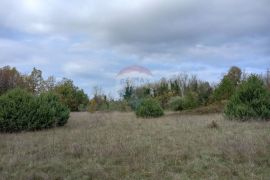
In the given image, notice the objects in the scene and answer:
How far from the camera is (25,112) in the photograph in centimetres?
1351

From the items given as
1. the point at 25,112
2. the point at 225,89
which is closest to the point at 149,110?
the point at 25,112

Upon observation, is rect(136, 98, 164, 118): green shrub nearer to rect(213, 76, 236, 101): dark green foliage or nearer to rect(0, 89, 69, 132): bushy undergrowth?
rect(0, 89, 69, 132): bushy undergrowth

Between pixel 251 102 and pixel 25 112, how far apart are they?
948 centimetres

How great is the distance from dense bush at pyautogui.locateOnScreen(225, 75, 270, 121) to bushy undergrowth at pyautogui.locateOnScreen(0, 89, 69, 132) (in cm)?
775

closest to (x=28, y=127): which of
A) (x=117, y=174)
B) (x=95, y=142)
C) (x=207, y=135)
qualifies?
(x=95, y=142)

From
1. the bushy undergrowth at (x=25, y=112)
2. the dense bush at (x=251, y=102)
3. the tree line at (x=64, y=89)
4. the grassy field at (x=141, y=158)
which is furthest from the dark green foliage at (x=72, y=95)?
the grassy field at (x=141, y=158)

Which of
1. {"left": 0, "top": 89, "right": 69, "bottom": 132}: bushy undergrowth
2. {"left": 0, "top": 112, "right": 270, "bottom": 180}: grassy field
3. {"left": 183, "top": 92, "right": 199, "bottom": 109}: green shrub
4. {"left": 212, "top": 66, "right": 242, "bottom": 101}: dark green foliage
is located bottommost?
{"left": 0, "top": 112, "right": 270, "bottom": 180}: grassy field

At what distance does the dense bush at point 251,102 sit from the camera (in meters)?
14.9

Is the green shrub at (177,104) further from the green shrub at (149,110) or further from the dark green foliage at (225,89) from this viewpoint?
the green shrub at (149,110)

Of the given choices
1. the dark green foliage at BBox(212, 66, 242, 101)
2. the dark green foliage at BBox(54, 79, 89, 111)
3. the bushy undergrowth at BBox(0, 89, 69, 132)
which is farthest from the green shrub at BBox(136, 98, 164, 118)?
the dark green foliage at BBox(54, 79, 89, 111)

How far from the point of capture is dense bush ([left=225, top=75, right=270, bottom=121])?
1485cm

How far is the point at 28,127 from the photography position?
13445 millimetres

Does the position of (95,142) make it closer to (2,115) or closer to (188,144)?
(188,144)

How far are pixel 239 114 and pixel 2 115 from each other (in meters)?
9.83
